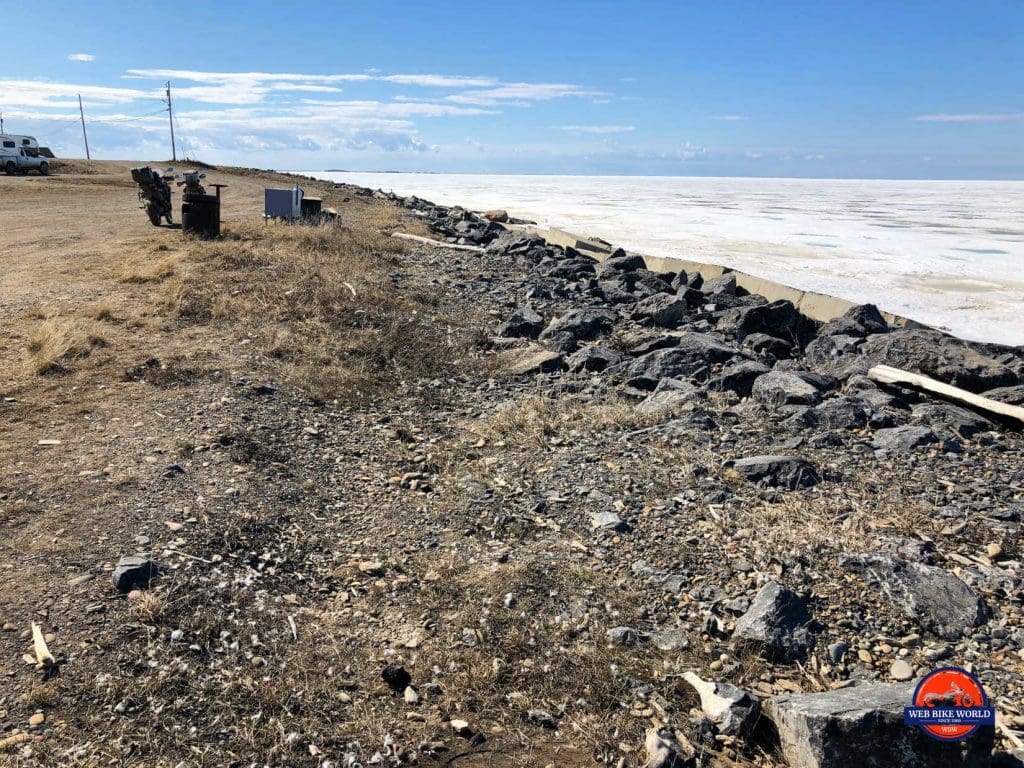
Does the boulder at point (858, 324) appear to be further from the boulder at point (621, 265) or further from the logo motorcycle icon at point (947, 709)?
the logo motorcycle icon at point (947, 709)

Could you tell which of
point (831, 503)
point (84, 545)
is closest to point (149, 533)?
point (84, 545)

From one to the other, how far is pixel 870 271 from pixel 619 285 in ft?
19.8

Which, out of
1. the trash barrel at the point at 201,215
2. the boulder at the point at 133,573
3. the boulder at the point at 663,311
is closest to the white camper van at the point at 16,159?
the trash barrel at the point at 201,215

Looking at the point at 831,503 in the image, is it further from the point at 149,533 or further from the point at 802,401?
the point at 149,533

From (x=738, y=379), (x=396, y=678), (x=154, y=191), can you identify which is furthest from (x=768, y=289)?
(x=154, y=191)

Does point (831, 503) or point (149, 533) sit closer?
point (149, 533)

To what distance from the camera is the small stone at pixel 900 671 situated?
2.89 metres

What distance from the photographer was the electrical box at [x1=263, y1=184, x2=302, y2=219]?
16297mm

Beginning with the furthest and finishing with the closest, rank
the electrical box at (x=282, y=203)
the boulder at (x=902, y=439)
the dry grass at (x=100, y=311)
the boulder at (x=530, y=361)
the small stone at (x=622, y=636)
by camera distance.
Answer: the electrical box at (x=282, y=203)
the dry grass at (x=100, y=311)
the boulder at (x=530, y=361)
the boulder at (x=902, y=439)
the small stone at (x=622, y=636)

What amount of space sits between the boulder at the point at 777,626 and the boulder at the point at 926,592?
0.46 meters

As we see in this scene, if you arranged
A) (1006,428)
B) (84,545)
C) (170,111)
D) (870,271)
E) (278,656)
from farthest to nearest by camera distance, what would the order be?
(170,111) → (870,271) → (1006,428) → (84,545) → (278,656)

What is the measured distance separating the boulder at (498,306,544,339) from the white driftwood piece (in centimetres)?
372

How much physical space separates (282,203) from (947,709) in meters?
16.4

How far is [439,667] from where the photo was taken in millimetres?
2965
